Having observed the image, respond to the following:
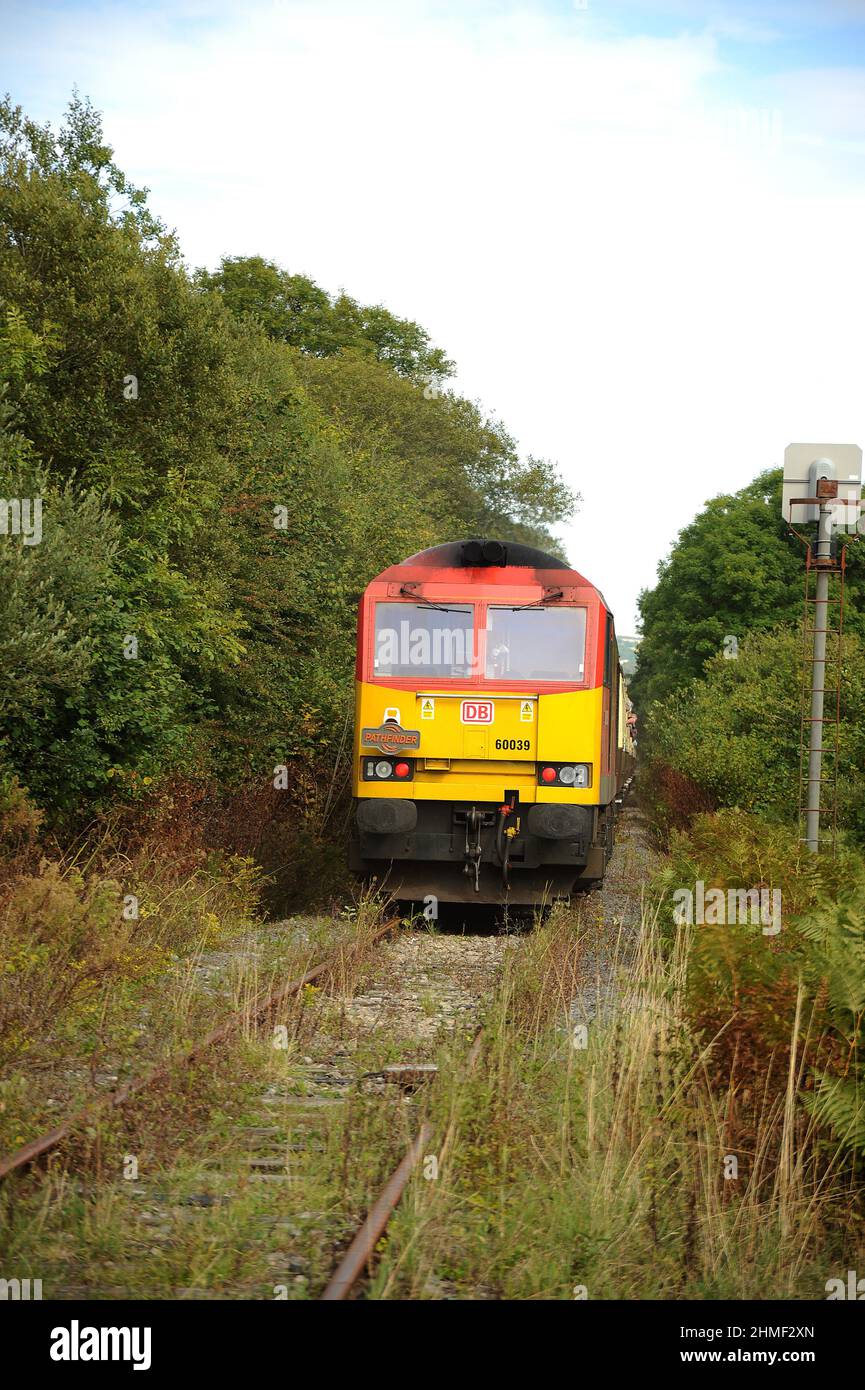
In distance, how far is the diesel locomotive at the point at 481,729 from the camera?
40.7 feet

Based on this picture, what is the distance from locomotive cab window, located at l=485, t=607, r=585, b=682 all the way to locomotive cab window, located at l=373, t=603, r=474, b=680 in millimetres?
252

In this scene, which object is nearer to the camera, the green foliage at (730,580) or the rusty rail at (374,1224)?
the rusty rail at (374,1224)

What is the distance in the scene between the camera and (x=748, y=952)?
6.07m

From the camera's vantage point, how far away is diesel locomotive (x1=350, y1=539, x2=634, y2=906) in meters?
12.4

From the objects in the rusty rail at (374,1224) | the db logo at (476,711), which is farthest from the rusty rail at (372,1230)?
the db logo at (476,711)

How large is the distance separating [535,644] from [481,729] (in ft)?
3.34

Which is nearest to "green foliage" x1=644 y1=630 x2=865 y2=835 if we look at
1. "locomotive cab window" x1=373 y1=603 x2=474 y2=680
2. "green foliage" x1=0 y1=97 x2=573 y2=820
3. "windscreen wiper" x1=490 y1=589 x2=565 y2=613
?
"windscreen wiper" x1=490 y1=589 x2=565 y2=613

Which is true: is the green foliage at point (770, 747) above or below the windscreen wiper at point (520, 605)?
below

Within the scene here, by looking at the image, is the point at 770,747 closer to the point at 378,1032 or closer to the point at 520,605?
the point at 520,605

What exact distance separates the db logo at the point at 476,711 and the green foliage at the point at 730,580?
3168 centimetres

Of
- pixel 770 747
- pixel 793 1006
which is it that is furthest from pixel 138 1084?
pixel 770 747

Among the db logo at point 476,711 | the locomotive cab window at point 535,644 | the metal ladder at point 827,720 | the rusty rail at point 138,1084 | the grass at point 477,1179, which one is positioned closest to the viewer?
the grass at point 477,1179

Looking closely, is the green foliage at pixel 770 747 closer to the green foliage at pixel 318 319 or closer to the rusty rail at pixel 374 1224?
the rusty rail at pixel 374 1224

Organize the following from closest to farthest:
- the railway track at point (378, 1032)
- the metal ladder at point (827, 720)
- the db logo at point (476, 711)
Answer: the railway track at point (378, 1032)
the db logo at point (476, 711)
the metal ladder at point (827, 720)
